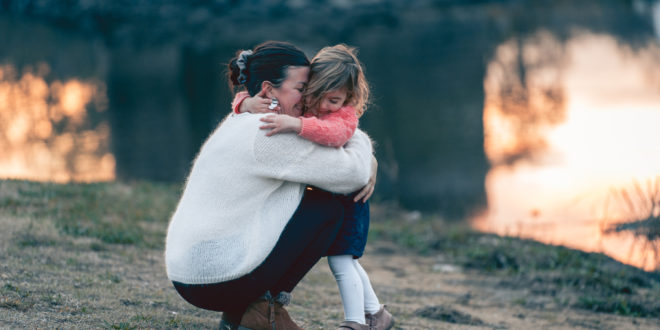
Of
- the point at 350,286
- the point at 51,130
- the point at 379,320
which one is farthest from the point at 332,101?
the point at 51,130

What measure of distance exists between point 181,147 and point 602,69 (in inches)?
420

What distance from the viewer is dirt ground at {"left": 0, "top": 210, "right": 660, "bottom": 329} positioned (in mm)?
3750

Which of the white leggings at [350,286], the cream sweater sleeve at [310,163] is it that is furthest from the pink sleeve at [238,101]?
the white leggings at [350,286]

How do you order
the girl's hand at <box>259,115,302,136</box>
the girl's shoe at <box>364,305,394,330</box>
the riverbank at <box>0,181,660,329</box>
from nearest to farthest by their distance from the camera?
the girl's hand at <box>259,115,302,136</box> < the girl's shoe at <box>364,305,394,330</box> < the riverbank at <box>0,181,660,329</box>

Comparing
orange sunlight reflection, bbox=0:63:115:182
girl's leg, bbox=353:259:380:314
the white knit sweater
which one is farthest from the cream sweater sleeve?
orange sunlight reflection, bbox=0:63:115:182

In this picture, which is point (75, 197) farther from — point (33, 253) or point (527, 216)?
point (527, 216)

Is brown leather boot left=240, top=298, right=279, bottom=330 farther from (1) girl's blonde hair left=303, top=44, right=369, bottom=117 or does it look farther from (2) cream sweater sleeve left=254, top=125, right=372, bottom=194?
(1) girl's blonde hair left=303, top=44, right=369, bottom=117

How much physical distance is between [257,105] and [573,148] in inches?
363

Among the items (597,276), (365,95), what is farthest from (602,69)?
(365,95)

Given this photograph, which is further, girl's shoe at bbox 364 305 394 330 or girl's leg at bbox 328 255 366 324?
girl's shoe at bbox 364 305 394 330

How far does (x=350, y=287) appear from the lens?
135 inches

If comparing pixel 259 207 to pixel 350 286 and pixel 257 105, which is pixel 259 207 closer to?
pixel 257 105

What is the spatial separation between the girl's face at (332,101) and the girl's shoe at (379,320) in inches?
37.6

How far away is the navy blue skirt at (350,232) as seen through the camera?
134 inches
